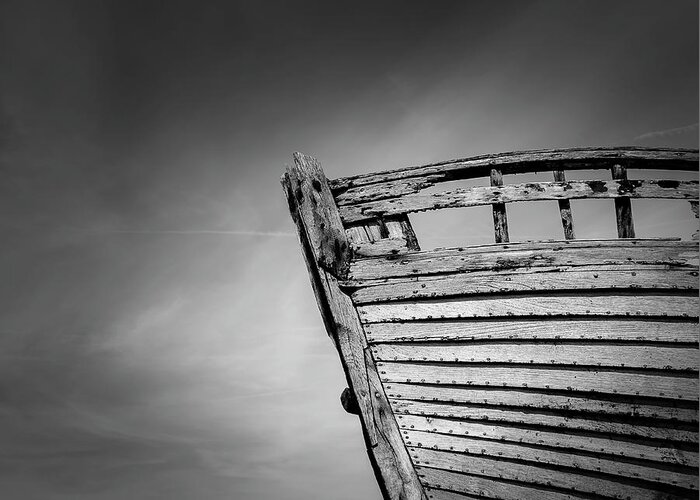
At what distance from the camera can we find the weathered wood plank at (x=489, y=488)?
162 inches

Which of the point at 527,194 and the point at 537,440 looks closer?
the point at 537,440

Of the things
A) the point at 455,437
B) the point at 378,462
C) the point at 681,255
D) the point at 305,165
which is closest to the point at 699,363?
the point at 681,255

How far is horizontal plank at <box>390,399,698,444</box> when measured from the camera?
4008 mm

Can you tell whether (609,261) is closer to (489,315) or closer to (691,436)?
(489,315)

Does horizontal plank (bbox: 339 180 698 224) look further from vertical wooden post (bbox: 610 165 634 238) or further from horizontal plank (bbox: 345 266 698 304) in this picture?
horizontal plank (bbox: 345 266 698 304)

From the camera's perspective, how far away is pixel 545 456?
4113 mm

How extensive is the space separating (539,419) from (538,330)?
749 millimetres

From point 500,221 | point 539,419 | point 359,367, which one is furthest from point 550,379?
point 359,367

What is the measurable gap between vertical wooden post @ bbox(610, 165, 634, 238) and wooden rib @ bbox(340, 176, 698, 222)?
3cm

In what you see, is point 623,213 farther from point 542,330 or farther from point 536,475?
point 536,475

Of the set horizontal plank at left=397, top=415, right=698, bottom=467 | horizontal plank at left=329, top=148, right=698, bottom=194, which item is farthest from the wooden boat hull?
horizontal plank at left=329, top=148, right=698, bottom=194

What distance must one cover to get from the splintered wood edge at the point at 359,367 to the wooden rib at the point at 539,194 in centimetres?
44

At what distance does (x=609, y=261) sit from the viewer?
419 centimetres

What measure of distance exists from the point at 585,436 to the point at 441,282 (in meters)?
1.74
